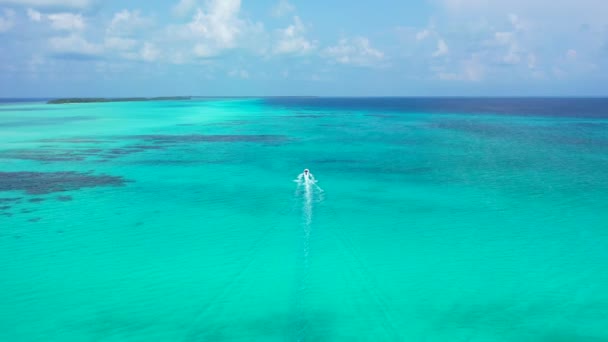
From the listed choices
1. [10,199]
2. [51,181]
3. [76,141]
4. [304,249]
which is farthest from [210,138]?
[304,249]

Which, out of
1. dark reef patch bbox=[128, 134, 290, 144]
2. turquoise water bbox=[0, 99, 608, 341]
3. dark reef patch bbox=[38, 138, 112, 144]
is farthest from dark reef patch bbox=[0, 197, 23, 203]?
dark reef patch bbox=[128, 134, 290, 144]

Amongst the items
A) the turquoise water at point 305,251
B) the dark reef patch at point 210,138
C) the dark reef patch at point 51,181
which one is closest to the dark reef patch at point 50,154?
the turquoise water at point 305,251

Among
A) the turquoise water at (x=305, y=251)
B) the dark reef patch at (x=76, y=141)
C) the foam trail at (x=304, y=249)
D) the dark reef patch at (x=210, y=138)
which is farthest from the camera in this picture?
the dark reef patch at (x=210, y=138)

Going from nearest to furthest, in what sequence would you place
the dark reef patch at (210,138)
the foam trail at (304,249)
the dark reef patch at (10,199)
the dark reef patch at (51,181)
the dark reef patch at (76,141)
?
the foam trail at (304,249)
the dark reef patch at (10,199)
the dark reef patch at (51,181)
the dark reef patch at (76,141)
the dark reef patch at (210,138)

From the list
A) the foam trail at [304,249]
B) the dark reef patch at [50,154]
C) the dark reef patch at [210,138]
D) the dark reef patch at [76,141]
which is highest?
the dark reef patch at [210,138]

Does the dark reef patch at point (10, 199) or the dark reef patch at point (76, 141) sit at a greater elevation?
the dark reef patch at point (76, 141)

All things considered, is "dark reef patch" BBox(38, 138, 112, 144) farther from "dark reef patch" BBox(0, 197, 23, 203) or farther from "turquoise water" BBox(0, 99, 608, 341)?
"dark reef patch" BBox(0, 197, 23, 203)

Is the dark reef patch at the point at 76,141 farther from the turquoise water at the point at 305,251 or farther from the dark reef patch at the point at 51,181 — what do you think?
the dark reef patch at the point at 51,181

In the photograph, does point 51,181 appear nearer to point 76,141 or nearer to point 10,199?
point 10,199
